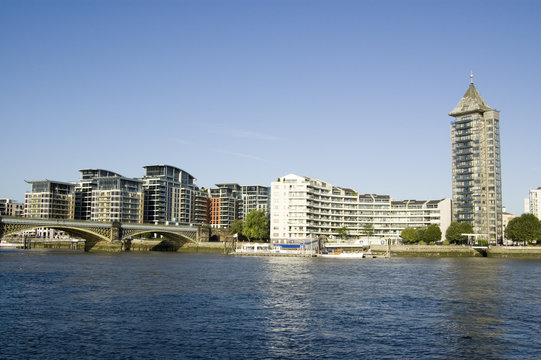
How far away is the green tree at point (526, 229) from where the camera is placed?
6777 inches

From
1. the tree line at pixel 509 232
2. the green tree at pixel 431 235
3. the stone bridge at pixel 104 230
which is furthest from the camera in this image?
the green tree at pixel 431 235

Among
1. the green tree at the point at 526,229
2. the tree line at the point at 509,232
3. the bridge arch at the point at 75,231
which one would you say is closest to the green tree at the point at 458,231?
the tree line at the point at 509,232

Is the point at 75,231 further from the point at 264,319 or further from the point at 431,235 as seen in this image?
the point at 264,319

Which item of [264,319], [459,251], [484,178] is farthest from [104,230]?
[484,178]

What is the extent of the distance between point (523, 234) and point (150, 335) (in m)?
164

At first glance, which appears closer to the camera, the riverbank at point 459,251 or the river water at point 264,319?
the river water at point 264,319

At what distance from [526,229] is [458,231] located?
871 inches

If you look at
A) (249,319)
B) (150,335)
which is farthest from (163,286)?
(150,335)

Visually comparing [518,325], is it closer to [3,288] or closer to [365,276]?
[365,276]

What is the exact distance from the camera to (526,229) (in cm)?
17275

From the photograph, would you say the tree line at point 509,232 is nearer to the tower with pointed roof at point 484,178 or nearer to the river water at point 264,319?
the tower with pointed roof at point 484,178

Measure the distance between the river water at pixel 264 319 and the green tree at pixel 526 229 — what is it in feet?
360

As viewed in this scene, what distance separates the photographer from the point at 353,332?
130 feet

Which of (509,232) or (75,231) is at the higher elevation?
(75,231)
